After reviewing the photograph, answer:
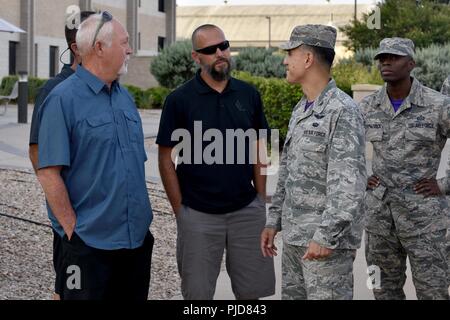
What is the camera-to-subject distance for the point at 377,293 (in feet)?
20.6

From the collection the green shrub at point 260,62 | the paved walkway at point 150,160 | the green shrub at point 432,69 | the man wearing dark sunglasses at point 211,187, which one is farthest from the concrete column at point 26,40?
the man wearing dark sunglasses at point 211,187

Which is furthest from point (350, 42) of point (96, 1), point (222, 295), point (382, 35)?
point (222, 295)

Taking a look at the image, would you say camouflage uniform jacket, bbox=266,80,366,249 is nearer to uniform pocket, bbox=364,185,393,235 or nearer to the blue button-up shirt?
the blue button-up shirt

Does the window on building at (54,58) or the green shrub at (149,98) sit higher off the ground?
the window on building at (54,58)

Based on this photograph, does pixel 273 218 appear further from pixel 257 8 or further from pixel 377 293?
pixel 257 8

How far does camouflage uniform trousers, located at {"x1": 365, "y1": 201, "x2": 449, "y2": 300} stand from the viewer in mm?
6051

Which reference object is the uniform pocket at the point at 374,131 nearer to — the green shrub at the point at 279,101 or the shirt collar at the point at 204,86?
the shirt collar at the point at 204,86

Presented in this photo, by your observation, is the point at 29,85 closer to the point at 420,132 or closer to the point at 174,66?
the point at 174,66

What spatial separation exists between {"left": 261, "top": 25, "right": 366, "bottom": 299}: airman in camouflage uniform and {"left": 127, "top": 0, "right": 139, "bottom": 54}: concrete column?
4927 cm

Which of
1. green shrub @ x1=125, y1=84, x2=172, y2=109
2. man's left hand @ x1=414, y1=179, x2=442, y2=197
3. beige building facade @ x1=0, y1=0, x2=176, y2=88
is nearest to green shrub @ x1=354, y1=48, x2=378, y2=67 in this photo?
green shrub @ x1=125, y1=84, x2=172, y2=109

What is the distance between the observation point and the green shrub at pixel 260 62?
34.0m

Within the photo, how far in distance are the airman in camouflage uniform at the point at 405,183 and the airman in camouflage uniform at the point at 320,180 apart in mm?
1265

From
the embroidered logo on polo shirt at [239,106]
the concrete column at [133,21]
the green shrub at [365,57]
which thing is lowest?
the embroidered logo on polo shirt at [239,106]
